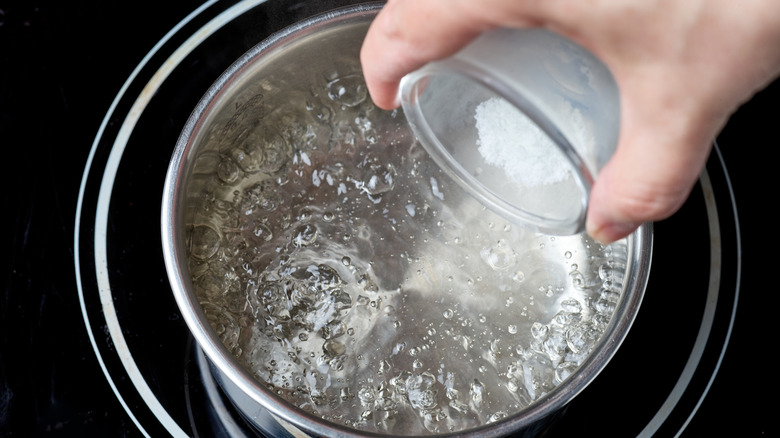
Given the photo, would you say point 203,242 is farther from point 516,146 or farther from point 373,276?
point 516,146

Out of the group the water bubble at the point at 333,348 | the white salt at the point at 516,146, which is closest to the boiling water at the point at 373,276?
the water bubble at the point at 333,348

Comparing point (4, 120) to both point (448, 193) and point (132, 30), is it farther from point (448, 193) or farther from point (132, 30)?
point (448, 193)

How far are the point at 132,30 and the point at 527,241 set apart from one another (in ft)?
1.57

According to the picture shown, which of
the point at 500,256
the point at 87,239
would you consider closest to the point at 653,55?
the point at 500,256

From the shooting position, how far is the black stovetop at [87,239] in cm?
62

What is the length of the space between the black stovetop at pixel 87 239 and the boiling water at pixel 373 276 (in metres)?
0.08

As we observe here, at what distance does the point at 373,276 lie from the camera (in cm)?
66

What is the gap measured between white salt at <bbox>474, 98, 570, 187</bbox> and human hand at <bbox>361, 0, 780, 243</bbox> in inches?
4.3

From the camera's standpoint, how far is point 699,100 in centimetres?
35

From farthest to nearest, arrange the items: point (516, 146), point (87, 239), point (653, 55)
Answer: point (87, 239) < point (516, 146) < point (653, 55)

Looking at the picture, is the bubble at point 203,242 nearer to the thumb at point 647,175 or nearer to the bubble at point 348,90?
the bubble at point 348,90

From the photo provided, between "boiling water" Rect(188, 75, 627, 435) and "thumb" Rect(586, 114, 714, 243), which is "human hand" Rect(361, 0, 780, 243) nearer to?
"thumb" Rect(586, 114, 714, 243)

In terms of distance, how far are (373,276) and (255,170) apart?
17 cm

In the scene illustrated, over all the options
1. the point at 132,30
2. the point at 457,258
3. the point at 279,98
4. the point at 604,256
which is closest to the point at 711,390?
the point at 604,256
